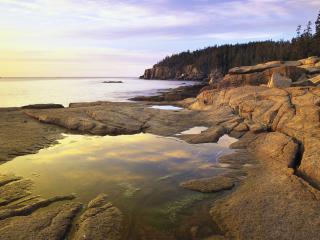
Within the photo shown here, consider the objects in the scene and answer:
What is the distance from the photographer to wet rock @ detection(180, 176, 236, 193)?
Result: 11202 mm

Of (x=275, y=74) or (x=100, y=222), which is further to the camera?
(x=275, y=74)

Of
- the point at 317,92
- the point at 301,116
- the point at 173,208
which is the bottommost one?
the point at 173,208

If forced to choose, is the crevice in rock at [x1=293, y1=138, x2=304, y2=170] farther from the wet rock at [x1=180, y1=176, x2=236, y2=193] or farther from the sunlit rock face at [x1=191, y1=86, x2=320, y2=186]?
the wet rock at [x1=180, y1=176, x2=236, y2=193]

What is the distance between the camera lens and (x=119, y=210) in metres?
9.52

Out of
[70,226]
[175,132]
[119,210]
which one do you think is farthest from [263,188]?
[175,132]

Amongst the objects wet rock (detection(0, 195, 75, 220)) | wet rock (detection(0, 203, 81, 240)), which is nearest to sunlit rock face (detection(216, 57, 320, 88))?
wet rock (detection(0, 195, 75, 220))

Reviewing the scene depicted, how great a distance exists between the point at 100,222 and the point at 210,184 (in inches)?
181

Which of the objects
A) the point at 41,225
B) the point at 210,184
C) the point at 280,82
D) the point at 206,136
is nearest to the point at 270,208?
the point at 210,184

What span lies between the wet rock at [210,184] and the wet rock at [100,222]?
125 inches

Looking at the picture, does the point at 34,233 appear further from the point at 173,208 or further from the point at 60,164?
the point at 60,164

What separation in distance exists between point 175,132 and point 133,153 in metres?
5.63

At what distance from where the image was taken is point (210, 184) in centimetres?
1153

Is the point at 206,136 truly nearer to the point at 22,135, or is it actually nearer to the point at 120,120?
the point at 120,120

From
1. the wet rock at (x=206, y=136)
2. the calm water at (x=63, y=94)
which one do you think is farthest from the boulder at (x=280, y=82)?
the calm water at (x=63, y=94)
